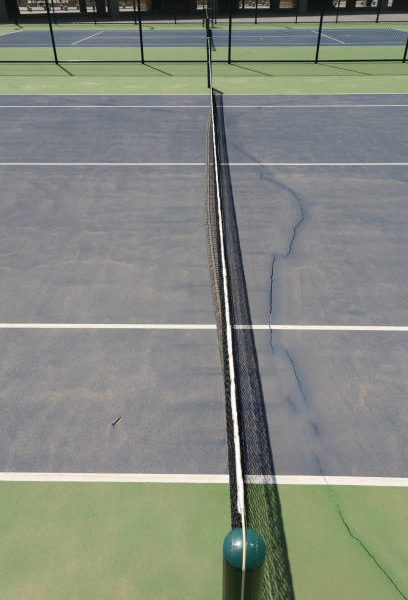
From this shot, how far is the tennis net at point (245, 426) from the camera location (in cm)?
355

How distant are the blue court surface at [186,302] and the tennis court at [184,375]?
0.08 feet

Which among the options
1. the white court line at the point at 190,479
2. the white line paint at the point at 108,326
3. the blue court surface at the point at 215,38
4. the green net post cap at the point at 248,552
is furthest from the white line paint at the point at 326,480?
the blue court surface at the point at 215,38

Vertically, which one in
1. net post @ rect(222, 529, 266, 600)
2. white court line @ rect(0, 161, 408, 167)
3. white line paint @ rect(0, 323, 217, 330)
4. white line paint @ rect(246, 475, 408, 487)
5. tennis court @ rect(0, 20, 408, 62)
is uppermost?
net post @ rect(222, 529, 266, 600)

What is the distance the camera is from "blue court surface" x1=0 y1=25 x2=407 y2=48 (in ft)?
103

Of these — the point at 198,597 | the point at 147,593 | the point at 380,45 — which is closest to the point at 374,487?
the point at 198,597

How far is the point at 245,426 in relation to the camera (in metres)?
4.77

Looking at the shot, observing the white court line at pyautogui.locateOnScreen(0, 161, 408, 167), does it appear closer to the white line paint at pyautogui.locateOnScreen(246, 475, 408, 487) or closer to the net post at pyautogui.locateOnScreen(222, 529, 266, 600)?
the white line paint at pyautogui.locateOnScreen(246, 475, 408, 487)

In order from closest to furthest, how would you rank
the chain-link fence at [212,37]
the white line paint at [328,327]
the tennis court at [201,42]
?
the white line paint at [328,327]
the chain-link fence at [212,37]
the tennis court at [201,42]

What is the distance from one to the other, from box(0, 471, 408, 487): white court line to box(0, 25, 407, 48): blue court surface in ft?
105

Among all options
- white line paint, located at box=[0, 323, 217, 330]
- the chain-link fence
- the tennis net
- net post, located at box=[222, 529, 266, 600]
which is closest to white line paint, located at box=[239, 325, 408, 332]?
the tennis net

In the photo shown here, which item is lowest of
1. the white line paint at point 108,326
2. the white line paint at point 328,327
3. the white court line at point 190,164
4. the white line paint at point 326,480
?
the white line paint at point 328,327

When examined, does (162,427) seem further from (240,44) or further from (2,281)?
(240,44)

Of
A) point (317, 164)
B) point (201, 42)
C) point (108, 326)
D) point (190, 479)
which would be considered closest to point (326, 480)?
point (190, 479)

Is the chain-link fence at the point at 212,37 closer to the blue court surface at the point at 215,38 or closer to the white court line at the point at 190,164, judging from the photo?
the blue court surface at the point at 215,38
